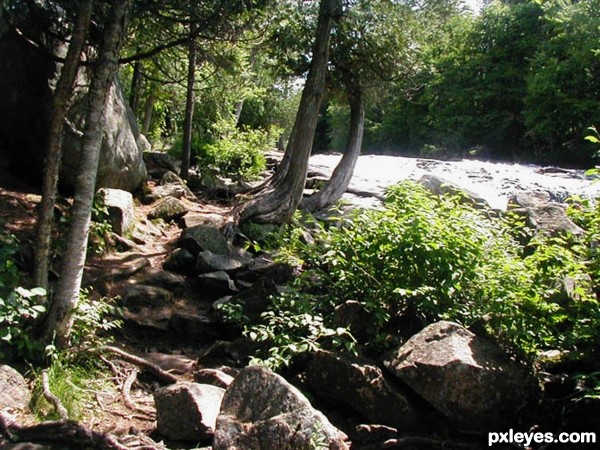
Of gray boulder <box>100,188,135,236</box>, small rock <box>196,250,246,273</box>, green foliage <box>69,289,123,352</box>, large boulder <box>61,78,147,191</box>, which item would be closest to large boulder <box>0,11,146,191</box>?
large boulder <box>61,78,147,191</box>

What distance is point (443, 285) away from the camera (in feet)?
16.2

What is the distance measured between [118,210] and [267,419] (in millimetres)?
5650

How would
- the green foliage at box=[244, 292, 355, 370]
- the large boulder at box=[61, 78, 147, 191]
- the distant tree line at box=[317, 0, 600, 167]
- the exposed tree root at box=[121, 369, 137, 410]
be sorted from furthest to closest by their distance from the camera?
the distant tree line at box=[317, 0, 600, 167] → the large boulder at box=[61, 78, 147, 191] → the green foliage at box=[244, 292, 355, 370] → the exposed tree root at box=[121, 369, 137, 410]

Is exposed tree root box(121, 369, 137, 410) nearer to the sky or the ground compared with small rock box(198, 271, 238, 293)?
nearer to the ground

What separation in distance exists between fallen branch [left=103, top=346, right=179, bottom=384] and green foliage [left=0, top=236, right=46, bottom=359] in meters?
0.73

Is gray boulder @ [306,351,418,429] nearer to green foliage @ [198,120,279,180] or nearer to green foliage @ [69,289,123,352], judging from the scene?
green foliage @ [69,289,123,352]

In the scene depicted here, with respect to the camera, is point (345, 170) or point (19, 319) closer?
point (19, 319)

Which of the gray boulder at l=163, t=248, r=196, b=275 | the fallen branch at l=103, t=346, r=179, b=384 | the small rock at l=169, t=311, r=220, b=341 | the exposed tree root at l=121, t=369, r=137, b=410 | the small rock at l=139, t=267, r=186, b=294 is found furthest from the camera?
the gray boulder at l=163, t=248, r=196, b=275

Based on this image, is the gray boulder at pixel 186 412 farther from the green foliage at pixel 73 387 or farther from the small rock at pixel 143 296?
the small rock at pixel 143 296

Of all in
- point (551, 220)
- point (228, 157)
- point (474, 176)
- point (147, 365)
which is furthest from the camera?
point (474, 176)

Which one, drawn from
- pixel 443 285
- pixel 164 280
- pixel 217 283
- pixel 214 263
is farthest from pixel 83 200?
pixel 443 285

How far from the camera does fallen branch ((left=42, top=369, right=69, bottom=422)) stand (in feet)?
13.7

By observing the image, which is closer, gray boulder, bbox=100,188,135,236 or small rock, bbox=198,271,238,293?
small rock, bbox=198,271,238,293

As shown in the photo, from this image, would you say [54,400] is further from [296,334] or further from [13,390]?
[296,334]
